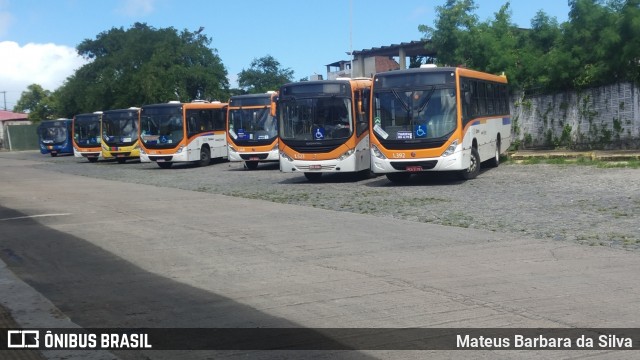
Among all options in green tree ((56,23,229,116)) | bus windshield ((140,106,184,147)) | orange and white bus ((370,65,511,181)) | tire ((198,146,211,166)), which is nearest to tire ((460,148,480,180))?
orange and white bus ((370,65,511,181))

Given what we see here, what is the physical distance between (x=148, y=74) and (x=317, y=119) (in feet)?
134

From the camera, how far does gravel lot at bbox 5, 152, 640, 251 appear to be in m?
13.0

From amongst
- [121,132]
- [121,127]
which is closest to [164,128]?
[121,127]

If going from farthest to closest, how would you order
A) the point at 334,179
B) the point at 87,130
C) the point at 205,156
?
the point at 87,130, the point at 205,156, the point at 334,179

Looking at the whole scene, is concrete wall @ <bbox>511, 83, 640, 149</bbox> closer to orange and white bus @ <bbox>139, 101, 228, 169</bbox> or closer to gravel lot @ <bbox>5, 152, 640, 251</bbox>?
gravel lot @ <bbox>5, 152, 640, 251</bbox>

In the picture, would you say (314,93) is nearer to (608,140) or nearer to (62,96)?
(608,140)

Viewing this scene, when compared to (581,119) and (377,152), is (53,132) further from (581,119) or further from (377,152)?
(377,152)

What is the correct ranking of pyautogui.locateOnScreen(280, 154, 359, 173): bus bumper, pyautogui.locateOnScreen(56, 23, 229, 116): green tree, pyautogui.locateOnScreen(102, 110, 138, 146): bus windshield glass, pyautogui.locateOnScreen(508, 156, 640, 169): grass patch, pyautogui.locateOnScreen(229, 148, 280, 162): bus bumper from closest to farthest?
pyautogui.locateOnScreen(508, 156, 640, 169): grass patch
pyautogui.locateOnScreen(280, 154, 359, 173): bus bumper
pyautogui.locateOnScreen(229, 148, 280, 162): bus bumper
pyautogui.locateOnScreen(102, 110, 138, 146): bus windshield glass
pyautogui.locateOnScreen(56, 23, 229, 116): green tree

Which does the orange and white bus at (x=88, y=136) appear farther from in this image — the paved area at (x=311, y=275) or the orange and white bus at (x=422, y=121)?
the paved area at (x=311, y=275)

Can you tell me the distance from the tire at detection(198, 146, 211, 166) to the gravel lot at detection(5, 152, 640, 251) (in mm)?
8409

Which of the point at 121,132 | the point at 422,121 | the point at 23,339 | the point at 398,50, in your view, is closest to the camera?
the point at 23,339

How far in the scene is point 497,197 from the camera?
17.7m

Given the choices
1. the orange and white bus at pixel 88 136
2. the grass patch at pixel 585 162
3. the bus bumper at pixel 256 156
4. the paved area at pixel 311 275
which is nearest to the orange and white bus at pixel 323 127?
the grass patch at pixel 585 162

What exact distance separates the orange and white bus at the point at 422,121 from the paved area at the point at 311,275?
6.01m
